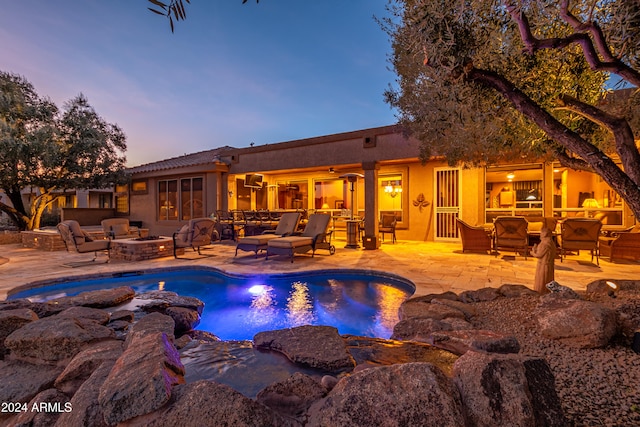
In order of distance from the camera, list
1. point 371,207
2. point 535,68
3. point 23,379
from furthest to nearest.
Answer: point 371,207, point 535,68, point 23,379

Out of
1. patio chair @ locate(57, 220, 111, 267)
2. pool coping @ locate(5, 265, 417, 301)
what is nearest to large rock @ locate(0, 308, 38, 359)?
pool coping @ locate(5, 265, 417, 301)

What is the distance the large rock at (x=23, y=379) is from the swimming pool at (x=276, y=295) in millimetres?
2068

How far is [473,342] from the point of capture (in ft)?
7.68

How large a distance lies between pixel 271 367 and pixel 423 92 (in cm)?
480

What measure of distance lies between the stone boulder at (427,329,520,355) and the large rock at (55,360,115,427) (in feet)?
7.76

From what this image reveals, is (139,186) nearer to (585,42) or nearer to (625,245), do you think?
(585,42)

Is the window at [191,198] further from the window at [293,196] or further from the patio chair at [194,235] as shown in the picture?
the patio chair at [194,235]

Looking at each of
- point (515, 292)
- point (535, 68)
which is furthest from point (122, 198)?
point (535, 68)

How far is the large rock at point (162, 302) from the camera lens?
13.0 ft

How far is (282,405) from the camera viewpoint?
5.52 feet

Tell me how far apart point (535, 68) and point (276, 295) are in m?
5.17

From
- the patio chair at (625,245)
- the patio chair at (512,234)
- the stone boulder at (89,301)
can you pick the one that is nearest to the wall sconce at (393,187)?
the patio chair at (512,234)

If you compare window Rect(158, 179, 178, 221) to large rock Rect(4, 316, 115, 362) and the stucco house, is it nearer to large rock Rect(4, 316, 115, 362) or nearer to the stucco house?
the stucco house

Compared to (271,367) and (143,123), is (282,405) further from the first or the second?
(143,123)
